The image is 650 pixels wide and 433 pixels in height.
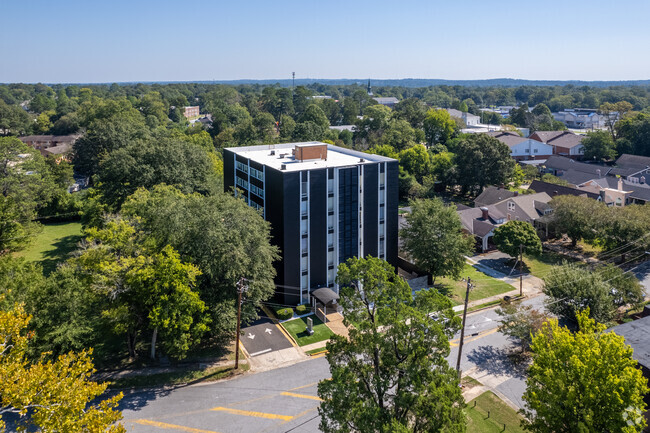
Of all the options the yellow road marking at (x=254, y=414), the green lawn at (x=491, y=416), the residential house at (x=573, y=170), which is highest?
the residential house at (x=573, y=170)

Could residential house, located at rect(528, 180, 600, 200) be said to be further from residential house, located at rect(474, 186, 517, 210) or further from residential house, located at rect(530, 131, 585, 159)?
residential house, located at rect(530, 131, 585, 159)

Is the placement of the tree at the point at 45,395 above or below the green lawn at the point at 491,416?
above

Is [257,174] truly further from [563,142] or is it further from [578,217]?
[563,142]

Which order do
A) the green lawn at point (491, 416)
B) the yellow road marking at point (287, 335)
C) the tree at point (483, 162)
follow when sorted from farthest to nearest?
1. the tree at point (483, 162)
2. the yellow road marking at point (287, 335)
3. the green lawn at point (491, 416)

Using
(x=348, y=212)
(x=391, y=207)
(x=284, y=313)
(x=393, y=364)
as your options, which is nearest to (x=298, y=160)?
(x=348, y=212)

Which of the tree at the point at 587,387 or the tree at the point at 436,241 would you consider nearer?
the tree at the point at 587,387

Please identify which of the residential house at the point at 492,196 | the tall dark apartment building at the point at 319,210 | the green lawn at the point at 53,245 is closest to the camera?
the tall dark apartment building at the point at 319,210

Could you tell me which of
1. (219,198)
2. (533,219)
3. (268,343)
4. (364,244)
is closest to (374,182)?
(364,244)

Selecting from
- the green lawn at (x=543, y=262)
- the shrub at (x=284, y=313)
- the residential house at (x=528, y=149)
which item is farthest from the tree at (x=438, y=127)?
the shrub at (x=284, y=313)

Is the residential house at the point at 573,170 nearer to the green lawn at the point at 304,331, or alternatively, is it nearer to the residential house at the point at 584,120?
the green lawn at the point at 304,331

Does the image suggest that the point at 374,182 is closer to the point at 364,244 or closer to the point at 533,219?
the point at 364,244
